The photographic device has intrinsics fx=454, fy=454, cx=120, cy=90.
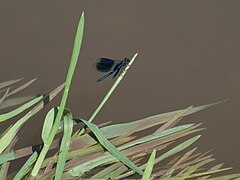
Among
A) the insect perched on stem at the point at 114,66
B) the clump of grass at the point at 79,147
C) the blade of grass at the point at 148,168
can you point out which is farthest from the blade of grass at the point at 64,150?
the insect perched on stem at the point at 114,66

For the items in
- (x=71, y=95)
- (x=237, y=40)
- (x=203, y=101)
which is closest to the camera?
(x=71, y=95)

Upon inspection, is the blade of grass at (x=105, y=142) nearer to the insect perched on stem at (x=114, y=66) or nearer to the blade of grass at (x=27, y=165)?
the blade of grass at (x=27, y=165)

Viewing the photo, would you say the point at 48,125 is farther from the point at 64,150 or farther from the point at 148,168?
the point at 148,168

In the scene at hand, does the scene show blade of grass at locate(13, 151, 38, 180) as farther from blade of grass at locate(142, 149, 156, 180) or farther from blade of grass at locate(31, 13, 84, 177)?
blade of grass at locate(142, 149, 156, 180)

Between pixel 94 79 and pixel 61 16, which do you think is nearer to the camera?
pixel 94 79

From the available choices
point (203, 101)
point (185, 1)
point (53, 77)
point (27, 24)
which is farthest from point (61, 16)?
point (203, 101)

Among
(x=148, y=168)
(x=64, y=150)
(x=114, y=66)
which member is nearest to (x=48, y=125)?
(x=64, y=150)

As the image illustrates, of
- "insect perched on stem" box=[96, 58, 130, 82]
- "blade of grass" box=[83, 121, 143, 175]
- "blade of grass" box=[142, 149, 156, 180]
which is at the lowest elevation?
"blade of grass" box=[142, 149, 156, 180]

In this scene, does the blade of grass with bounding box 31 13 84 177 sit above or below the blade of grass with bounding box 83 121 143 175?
above

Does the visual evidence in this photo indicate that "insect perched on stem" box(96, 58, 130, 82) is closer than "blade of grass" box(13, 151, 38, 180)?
No

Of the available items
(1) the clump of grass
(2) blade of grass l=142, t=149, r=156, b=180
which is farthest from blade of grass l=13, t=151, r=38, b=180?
(2) blade of grass l=142, t=149, r=156, b=180

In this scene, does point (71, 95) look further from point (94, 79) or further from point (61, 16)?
point (61, 16)
